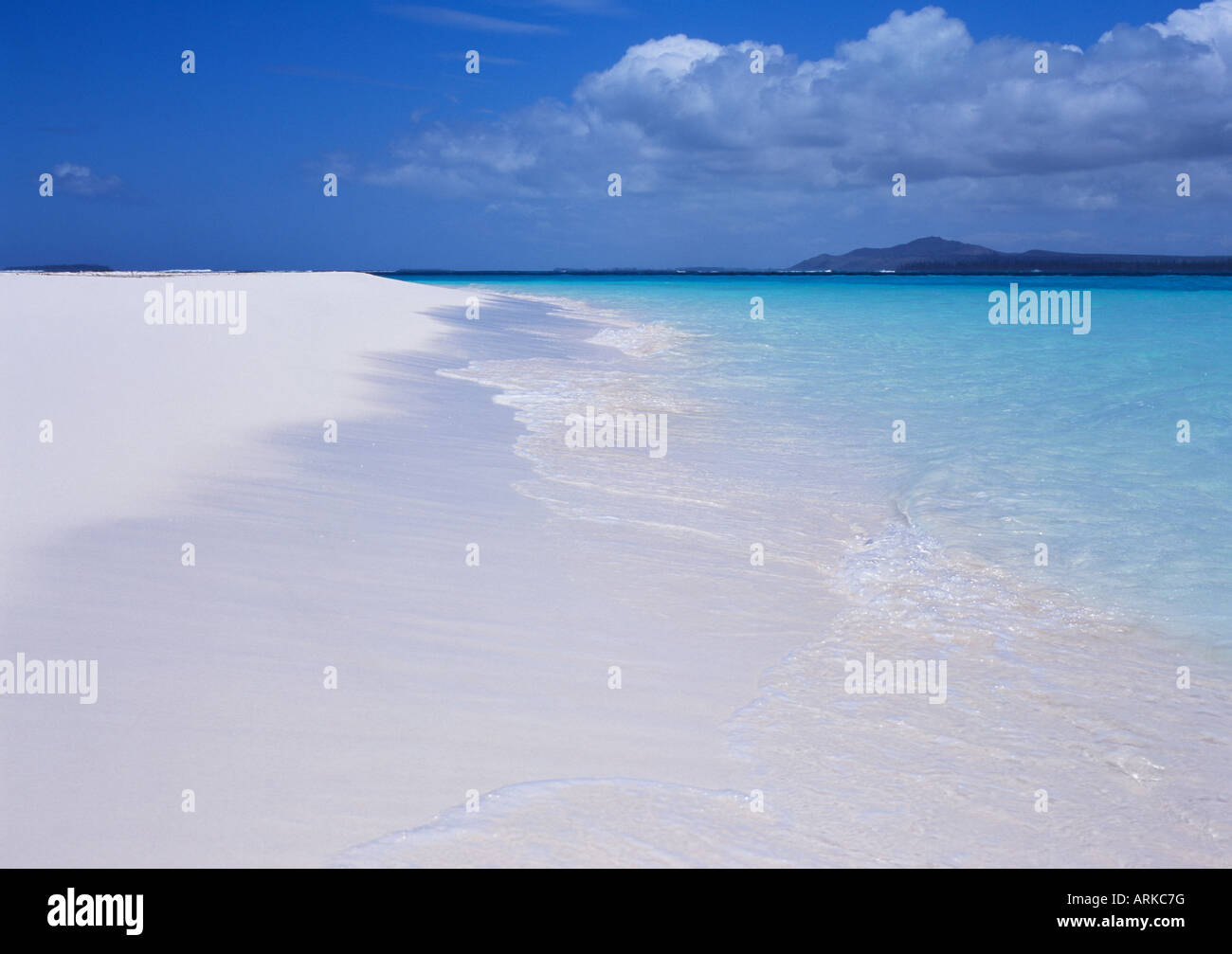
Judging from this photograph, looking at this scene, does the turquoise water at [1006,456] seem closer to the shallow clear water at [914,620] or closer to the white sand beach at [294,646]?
the shallow clear water at [914,620]

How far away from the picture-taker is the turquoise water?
6266 millimetres

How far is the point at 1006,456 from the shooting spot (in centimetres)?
974

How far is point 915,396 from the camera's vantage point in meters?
14.3

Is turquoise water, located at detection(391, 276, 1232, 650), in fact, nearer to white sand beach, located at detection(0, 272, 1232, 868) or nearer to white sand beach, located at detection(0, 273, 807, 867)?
white sand beach, located at detection(0, 272, 1232, 868)

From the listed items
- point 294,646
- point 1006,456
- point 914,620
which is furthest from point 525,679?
point 1006,456

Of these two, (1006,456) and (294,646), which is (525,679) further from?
(1006,456)

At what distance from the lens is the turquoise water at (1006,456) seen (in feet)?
20.6

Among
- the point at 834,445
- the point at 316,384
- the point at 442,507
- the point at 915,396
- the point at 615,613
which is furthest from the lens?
the point at 915,396

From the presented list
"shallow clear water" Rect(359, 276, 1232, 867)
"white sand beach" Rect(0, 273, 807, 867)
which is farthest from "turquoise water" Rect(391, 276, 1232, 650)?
"white sand beach" Rect(0, 273, 807, 867)

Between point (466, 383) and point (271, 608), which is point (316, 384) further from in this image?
point (271, 608)

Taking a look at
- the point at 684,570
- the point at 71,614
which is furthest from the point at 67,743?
the point at 684,570

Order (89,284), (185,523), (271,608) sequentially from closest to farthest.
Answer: (271,608) < (185,523) < (89,284)
